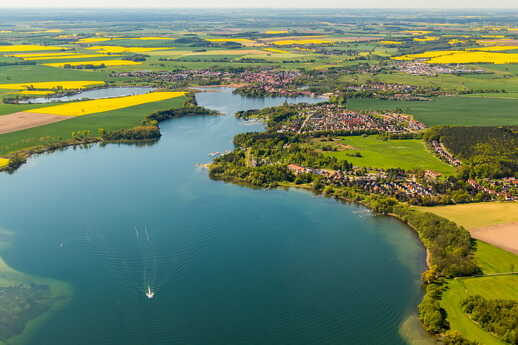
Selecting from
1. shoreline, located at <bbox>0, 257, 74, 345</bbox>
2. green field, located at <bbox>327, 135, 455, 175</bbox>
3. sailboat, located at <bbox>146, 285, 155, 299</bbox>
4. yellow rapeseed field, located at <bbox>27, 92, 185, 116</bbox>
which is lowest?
shoreline, located at <bbox>0, 257, 74, 345</bbox>

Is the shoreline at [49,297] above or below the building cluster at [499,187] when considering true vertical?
below

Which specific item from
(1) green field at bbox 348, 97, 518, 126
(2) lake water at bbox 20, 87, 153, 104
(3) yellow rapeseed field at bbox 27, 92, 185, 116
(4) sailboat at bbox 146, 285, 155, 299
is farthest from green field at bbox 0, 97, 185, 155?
(4) sailboat at bbox 146, 285, 155, 299

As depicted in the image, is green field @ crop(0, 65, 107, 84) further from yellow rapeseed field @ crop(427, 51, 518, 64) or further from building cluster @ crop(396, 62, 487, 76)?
yellow rapeseed field @ crop(427, 51, 518, 64)

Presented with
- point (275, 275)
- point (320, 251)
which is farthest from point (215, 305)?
point (320, 251)

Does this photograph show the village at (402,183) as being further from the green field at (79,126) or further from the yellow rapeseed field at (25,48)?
the yellow rapeseed field at (25,48)

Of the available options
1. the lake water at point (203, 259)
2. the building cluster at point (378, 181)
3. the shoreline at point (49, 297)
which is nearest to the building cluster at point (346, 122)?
the building cluster at point (378, 181)

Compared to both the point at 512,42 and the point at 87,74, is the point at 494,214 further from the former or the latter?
the point at 512,42
